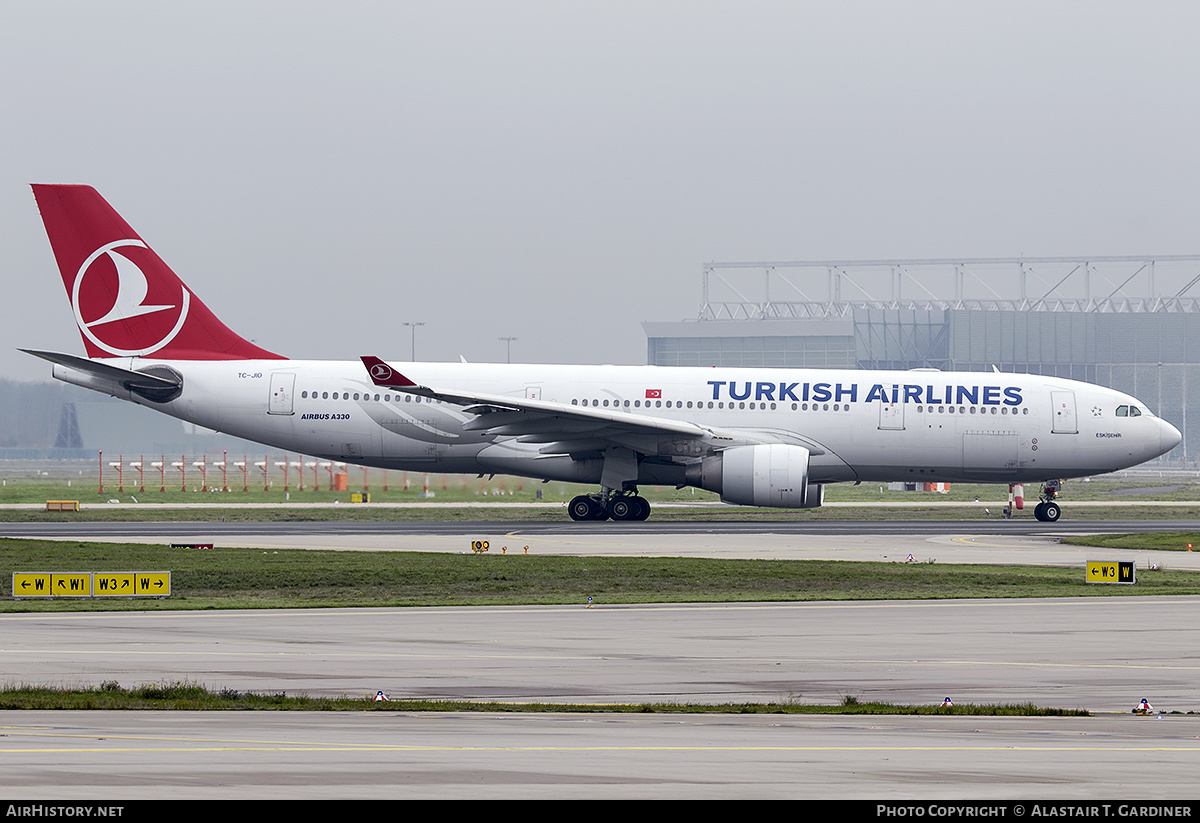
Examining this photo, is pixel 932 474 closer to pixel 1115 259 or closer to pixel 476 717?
pixel 476 717

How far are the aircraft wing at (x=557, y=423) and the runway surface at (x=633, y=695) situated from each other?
51.4 ft

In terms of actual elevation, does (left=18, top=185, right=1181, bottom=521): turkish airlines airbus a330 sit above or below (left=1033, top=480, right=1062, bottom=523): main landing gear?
above

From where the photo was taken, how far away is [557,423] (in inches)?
1395

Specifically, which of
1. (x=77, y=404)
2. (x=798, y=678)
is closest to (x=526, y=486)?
(x=798, y=678)

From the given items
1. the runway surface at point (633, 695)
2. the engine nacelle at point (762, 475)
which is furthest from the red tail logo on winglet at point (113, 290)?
the runway surface at point (633, 695)

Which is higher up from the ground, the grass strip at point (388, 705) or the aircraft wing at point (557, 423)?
the aircraft wing at point (557, 423)

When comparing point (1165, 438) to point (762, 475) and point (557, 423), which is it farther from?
point (557, 423)

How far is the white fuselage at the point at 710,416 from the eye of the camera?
1463 inches

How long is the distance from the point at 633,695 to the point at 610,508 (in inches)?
990

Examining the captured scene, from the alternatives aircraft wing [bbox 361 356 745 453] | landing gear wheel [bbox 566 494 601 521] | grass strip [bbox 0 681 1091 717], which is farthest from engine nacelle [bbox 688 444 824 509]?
grass strip [bbox 0 681 1091 717]

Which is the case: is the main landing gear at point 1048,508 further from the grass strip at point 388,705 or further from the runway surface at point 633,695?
the grass strip at point 388,705

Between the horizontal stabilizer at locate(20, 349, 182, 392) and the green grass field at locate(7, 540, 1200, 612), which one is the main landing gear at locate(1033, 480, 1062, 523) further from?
the horizontal stabilizer at locate(20, 349, 182, 392)

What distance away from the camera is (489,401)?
34188 mm

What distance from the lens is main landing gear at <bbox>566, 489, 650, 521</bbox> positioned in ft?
121
